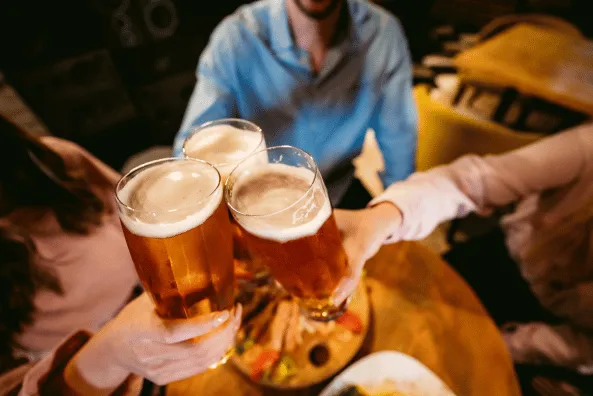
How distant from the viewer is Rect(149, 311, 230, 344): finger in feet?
2.26

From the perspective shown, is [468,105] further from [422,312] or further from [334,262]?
[334,262]

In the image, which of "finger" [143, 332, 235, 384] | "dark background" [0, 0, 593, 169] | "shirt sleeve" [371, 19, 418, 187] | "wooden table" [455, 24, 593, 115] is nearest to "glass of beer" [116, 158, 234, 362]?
"finger" [143, 332, 235, 384]

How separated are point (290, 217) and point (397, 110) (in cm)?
159

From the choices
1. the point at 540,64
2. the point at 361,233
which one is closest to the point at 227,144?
the point at 361,233

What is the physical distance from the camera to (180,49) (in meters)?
3.69

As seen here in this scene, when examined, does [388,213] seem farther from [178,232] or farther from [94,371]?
[94,371]

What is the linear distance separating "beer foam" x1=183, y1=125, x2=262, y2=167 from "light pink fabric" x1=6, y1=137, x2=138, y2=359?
796 millimetres

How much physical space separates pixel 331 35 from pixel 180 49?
7.88 feet

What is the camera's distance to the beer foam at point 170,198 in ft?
2.01

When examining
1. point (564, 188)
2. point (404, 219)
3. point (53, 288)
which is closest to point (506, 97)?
point (564, 188)

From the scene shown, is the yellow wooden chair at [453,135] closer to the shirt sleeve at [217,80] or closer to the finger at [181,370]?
the shirt sleeve at [217,80]

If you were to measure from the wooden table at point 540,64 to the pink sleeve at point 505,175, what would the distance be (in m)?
1.50

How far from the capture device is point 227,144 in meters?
0.95

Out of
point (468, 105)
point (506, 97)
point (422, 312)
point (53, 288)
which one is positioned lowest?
point (468, 105)
